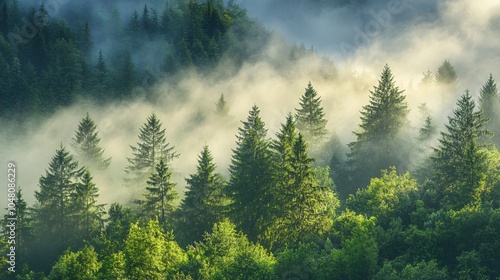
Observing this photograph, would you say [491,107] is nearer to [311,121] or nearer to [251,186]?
[311,121]

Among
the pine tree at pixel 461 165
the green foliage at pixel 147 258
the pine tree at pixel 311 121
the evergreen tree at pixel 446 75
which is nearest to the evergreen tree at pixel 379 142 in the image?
the pine tree at pixel 311 121

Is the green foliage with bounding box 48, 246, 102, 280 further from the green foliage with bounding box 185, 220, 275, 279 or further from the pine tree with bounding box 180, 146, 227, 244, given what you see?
the pine tree with bounding box 180, 146, 227, 244

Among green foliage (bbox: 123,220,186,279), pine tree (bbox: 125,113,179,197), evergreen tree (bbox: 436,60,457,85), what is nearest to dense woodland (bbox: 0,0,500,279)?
green foliage (bbox: 123,220,186,279)

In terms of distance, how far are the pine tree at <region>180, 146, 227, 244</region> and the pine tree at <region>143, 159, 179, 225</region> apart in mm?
4189

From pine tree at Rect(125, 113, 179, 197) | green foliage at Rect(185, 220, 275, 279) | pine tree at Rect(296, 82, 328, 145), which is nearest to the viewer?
green foliage at Rect(185, 220, 275, 279)

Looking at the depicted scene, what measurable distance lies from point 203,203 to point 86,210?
1851cm

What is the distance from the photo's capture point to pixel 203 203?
72.1m

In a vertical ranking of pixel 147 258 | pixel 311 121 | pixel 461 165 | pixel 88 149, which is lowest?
pixel 147 258

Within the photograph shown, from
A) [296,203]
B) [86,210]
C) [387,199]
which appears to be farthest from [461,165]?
[86,210]

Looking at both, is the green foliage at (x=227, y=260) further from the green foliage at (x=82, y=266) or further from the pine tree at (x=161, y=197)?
the pine tree at (x=161, y=197)

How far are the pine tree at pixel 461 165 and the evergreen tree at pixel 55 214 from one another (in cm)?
4395

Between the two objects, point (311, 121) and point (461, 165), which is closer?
point (461, 165)

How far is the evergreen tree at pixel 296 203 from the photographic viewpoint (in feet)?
212

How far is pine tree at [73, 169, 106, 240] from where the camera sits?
3243 inches
